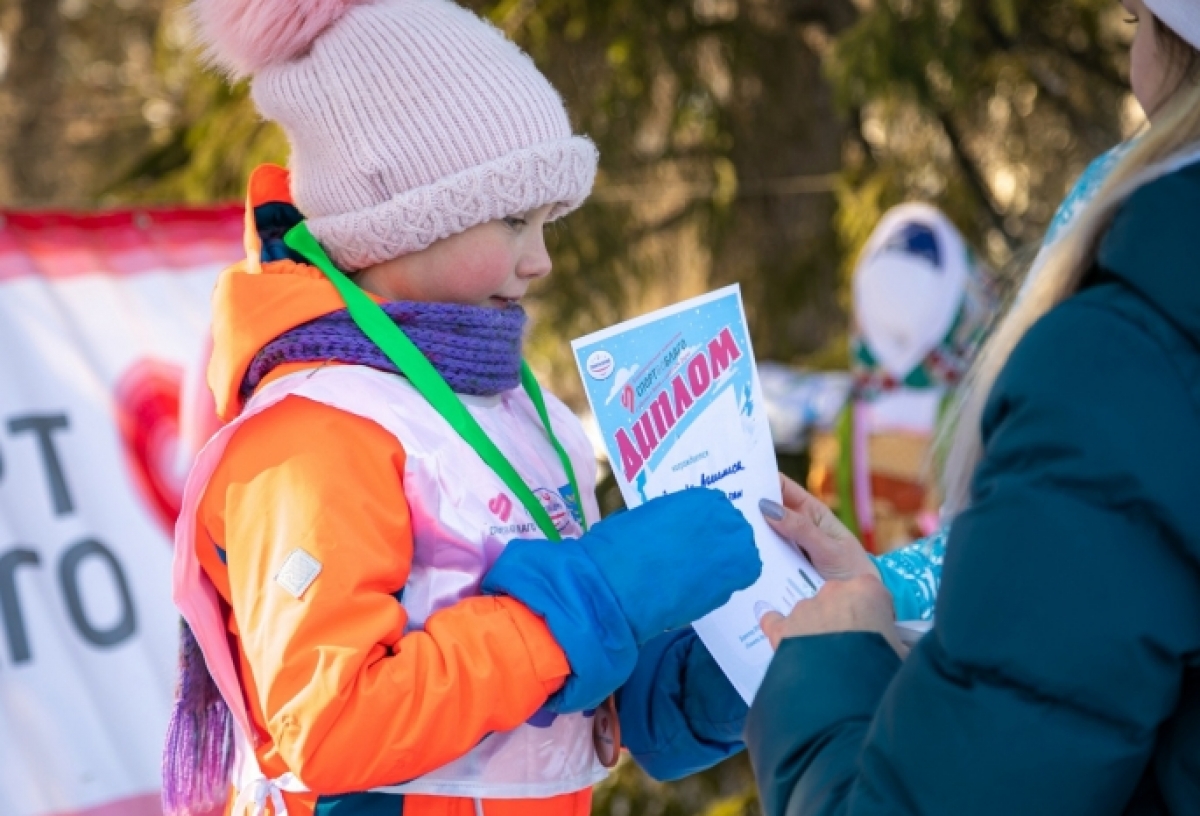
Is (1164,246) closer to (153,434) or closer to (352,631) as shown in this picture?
(352,631)

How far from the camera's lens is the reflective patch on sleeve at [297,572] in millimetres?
1479

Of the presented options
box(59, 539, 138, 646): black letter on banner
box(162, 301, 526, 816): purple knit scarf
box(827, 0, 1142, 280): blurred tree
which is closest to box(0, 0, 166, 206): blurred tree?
box(827, 0, 1142, 280): blurred tree

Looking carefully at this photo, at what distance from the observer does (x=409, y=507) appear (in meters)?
1.59

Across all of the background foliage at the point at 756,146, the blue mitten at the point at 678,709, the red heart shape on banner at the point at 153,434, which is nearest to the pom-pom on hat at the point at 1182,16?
the blue mitten at the point at 678,709

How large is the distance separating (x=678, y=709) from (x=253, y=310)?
75cm

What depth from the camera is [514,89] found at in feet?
5.77

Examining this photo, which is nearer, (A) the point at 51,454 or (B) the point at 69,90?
(A) the point at 51,454

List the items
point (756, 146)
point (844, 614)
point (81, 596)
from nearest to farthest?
point (844, 614) → point (81, 596) → point (756, 146)

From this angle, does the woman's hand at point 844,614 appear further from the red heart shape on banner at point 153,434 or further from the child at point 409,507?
the red heart shape on banner at point 153,434

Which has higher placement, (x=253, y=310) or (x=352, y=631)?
(x=253, y=310)

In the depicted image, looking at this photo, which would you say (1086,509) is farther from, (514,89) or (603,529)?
(514,89)

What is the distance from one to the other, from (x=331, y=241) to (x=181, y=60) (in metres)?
3.53

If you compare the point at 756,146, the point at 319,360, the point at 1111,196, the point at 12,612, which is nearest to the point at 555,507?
the point at 319,360

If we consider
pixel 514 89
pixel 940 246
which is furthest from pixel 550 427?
pixel 940 246
